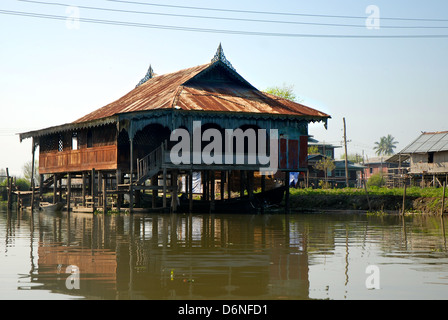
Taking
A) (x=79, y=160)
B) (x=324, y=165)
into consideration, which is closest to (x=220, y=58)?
(x=79, y=160)

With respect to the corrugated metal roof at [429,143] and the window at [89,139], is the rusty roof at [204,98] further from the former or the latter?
the corrugated metal roof at [429,143]

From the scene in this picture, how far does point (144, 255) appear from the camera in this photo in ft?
38.9

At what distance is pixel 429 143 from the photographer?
164 feet

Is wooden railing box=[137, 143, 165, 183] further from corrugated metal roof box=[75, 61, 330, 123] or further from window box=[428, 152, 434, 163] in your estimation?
window box=[428, 152, 434, 163]

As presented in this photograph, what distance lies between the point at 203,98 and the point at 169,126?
2.88 m

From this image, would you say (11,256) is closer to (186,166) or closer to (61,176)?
(186,166)

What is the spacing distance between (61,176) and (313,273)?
29569 mm

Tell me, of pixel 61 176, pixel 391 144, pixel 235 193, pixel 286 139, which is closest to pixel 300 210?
pixel 286 139

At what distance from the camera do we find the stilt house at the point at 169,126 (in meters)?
27.4

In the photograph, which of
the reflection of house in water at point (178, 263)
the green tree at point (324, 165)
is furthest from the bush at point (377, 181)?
the reflection of house in water at point (178, 263)

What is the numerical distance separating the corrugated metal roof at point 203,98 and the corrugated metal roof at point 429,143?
863 inches

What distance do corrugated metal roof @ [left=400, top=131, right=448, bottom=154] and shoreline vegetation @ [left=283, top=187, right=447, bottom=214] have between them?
682 inches

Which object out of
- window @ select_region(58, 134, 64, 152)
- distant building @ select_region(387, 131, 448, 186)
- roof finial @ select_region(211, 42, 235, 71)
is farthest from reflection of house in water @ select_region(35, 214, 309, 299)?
distant building @ select_region(387, 131, 448, 186)

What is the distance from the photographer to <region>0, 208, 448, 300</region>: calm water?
324 inches
